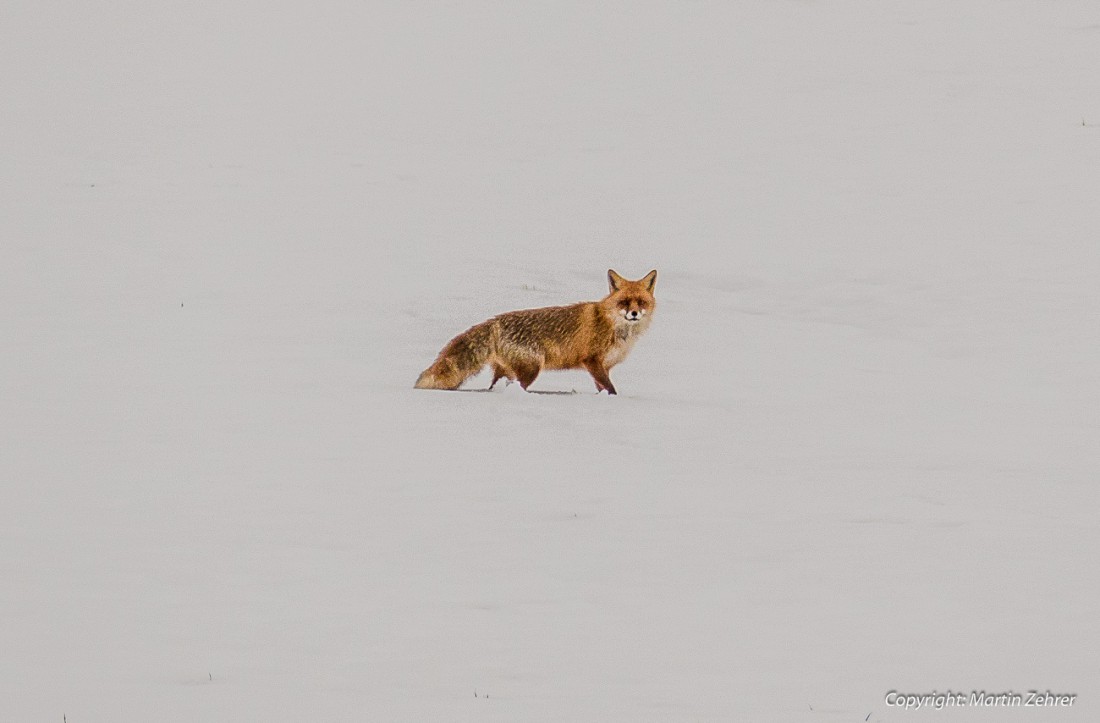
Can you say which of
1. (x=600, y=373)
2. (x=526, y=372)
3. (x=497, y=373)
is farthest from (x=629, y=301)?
(x=497, y=373)

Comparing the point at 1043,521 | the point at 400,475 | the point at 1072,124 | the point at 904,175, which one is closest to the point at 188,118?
the point at 904,175

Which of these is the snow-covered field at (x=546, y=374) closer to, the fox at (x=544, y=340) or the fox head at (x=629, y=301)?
the fox at (x=544, y=340)

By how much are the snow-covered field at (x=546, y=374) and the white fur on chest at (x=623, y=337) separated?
0.49 m

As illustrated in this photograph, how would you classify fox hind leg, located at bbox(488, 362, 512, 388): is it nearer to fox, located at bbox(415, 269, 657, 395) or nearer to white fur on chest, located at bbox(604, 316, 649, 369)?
fox, located at bbox(415, 269, 657, 395)

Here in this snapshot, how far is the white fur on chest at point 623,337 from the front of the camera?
493 inches

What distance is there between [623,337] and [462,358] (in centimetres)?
116

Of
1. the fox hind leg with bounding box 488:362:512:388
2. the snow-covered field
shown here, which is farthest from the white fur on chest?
the fox hind leg with bounding box 488:362:512:388

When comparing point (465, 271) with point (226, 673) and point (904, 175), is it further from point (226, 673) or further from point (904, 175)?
point (226, 673)

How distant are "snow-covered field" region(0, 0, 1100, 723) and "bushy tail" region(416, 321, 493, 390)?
0.17 m

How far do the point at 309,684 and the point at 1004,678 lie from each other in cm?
288

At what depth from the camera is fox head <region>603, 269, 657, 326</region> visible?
12.3 m

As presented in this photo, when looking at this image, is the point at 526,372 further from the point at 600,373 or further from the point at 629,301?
the point at 629,301

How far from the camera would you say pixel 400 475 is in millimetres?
10250

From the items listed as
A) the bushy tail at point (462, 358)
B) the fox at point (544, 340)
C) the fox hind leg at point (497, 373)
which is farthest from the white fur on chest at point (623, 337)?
the bushy tail at point (462, 358)
